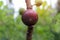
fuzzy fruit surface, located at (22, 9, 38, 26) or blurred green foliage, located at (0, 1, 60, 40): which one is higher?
fuzzy fruit surface, located at (22, 9, 38, 26)

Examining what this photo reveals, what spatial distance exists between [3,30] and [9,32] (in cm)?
3

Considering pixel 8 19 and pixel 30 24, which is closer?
pixel 30 24

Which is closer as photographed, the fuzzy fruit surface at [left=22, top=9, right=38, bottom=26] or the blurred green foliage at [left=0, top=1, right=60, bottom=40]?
the fuzzy fruit surface at [left=22, top=9, right=38, bottom=26]

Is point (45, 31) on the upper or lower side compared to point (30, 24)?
lower

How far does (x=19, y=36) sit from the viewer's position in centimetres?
66

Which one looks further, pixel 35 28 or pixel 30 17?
pixel 35 28

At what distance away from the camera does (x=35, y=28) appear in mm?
635

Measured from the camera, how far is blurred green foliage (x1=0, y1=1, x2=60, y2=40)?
0.61 m

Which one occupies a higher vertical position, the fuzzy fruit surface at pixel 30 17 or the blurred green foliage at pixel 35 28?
the fuzzy fruit surface at pixel 30 17

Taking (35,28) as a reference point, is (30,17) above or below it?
above

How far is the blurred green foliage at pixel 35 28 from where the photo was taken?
610mm

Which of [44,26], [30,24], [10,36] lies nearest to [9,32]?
[10,36]

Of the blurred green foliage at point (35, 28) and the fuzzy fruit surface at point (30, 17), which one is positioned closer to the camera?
the fuzzy fruit surface at point (30, 17)

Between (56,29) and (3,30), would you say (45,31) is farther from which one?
(3,30)
